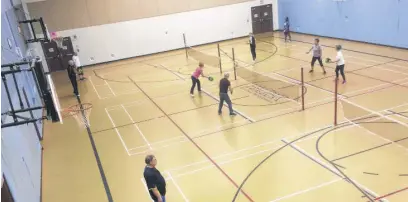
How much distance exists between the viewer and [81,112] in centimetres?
1667

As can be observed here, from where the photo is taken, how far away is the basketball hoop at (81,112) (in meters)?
15.2

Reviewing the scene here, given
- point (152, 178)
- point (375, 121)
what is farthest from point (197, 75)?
point (152, 178)

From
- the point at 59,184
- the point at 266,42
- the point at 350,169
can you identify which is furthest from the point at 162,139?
the point at 266,42

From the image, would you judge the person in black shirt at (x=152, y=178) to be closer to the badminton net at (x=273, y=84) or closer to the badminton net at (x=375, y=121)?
the badminton net at (x=375, y=121)

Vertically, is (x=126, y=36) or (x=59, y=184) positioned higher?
(x=126, y=36)

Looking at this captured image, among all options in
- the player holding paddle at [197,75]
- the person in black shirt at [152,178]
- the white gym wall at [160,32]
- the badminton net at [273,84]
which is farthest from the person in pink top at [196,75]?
the white gym wall at [160,32]

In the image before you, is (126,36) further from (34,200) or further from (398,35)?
(34,200)

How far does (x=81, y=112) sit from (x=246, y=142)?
348 inches

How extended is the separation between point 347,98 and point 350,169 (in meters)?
5.67

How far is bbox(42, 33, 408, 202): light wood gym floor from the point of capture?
28.9 ft

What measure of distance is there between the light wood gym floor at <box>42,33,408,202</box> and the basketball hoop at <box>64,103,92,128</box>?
1.09ft

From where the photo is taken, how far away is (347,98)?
14.1 m

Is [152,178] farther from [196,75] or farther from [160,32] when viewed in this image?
[160,32]

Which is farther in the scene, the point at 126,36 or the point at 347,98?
the point at 126,36
